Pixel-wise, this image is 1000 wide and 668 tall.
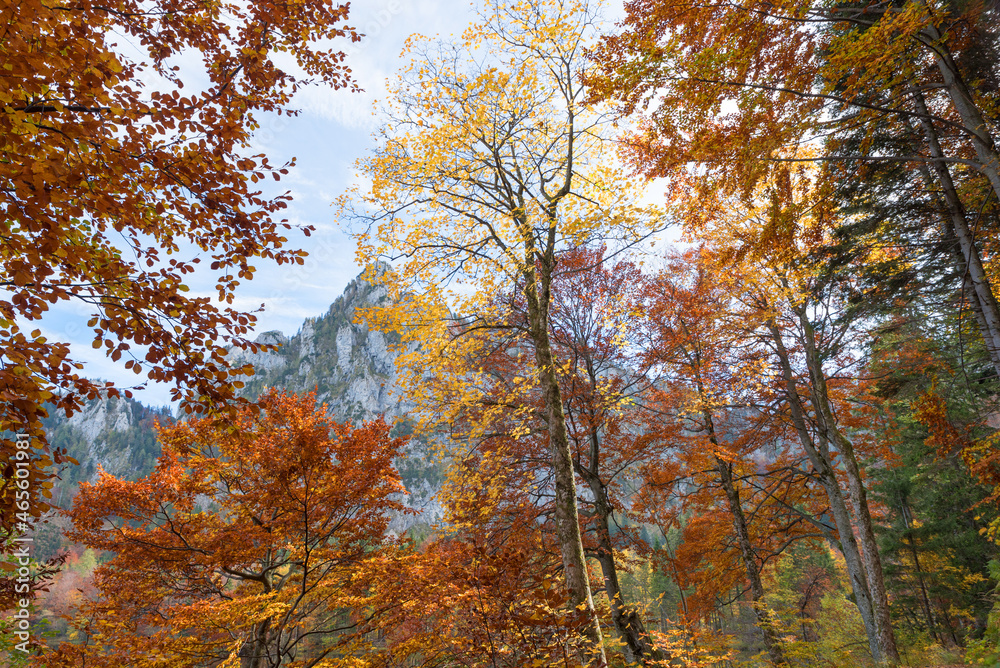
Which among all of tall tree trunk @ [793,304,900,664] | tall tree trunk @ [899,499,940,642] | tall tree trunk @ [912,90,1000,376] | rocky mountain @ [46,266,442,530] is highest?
rocky mountain @ [46,266,442,530]

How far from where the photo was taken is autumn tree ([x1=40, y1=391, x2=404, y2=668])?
5262mm

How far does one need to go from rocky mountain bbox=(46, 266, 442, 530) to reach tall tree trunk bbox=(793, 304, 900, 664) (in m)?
92.0

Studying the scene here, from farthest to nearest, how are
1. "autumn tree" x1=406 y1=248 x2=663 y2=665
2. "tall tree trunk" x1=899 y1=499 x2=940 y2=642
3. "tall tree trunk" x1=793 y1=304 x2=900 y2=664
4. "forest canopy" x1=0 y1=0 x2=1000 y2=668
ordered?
"tall tree trunk" x1=899 y1=499 x2=940 y2=642, "autumn tree" x1=406 y1=248 x2=663 y2=665, "tall tree trunk" x1=793 y1=304 x2=900 y2=664, "forest canopy" x1=0 y1=0 x2=1000 y2=668

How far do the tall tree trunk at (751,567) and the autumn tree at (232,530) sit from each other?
6425mm

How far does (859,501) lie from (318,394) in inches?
4618

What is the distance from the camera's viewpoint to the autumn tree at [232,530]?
5.26m

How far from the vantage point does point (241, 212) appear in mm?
3115

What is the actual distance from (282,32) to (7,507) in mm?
4259

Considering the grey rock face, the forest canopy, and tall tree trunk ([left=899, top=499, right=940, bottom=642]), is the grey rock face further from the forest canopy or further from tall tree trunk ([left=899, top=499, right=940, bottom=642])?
the forest canopy

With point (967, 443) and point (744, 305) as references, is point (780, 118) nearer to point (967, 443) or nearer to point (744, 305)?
point (744, 305)

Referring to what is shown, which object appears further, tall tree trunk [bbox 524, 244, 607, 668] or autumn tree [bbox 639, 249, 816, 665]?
autumn tree [bbox 639, 249, 816, 665]

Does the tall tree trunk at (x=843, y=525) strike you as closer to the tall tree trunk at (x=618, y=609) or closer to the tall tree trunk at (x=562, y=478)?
the tall tree trunk at (x=618, y=609)

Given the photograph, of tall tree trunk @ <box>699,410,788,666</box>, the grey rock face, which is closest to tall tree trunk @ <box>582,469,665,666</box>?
tall tree trunk @ <box>699,410,788,666</box>

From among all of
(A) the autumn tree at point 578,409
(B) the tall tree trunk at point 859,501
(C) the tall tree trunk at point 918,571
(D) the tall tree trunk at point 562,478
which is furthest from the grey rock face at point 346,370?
(D) the tall tree trunk at point 562,478
